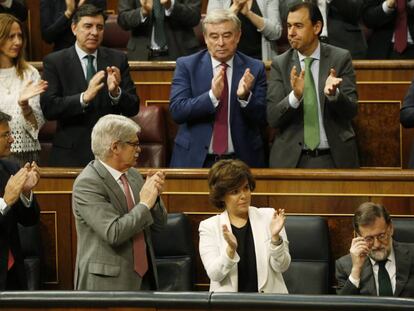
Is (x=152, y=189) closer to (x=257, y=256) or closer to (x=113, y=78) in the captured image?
(x=257, y=256)

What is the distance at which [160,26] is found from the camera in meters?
4.96

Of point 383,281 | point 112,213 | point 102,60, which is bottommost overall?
point 383,281

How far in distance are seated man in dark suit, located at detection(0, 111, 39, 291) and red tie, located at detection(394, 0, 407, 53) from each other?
84.5 inches

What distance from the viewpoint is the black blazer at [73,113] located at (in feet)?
13.4

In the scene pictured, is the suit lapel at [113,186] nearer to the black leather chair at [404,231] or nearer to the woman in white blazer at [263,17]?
the black leather chair at [404,231]

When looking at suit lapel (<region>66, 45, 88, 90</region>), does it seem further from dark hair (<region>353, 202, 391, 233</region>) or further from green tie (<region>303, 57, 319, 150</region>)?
dark hair (<region>353, 202, 391, 233</region>)

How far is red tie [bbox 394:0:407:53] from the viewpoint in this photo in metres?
4.86

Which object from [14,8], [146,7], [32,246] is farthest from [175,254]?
[14,8]

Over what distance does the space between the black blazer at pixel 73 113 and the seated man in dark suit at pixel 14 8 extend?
1.06 metres

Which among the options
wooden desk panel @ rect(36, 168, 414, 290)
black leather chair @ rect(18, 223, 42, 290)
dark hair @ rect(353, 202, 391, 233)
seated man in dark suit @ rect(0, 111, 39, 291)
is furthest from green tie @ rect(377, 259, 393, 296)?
black leather chair @ rect(18, 223, 42, 290)

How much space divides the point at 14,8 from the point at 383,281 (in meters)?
2.65

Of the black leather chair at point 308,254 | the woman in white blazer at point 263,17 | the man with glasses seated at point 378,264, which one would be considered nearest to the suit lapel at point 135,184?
the black leather chair at point 308,254

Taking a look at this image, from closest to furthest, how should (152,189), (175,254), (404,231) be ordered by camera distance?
1. (152,189)
2. (404,231)
3. (175,254)

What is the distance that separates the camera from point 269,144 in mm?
4387
